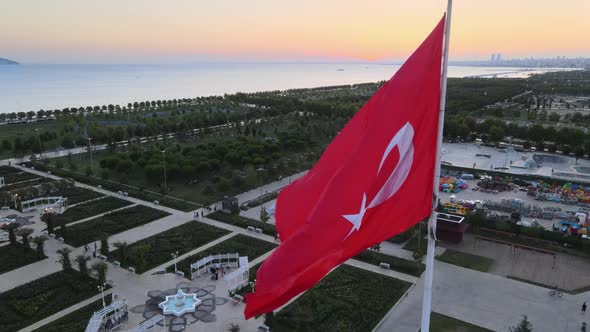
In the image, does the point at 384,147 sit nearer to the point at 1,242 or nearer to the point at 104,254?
the point at 104,254

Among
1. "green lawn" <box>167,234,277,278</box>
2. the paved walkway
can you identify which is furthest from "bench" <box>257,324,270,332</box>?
"green lawn" <box>167,234,277,278</box>

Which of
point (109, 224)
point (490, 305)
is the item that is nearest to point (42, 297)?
point (109, 224)

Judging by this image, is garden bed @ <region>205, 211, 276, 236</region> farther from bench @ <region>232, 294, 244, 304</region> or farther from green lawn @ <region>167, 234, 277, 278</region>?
bench @ <region>232, 294, 244, 304</region>

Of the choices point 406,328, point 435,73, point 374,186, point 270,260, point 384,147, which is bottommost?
point 406,328

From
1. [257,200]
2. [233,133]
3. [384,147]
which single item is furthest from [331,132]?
[384,147]

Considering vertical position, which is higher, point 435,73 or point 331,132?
point 435,73

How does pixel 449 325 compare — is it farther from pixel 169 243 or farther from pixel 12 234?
pixel 12 234

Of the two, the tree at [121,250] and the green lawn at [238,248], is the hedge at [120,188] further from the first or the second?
the tree at [121,250]
